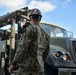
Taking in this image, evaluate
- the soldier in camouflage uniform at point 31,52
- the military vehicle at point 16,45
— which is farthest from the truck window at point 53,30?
the soldier in camouflage uniform at point 31,52

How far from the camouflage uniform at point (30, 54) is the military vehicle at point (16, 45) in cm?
217

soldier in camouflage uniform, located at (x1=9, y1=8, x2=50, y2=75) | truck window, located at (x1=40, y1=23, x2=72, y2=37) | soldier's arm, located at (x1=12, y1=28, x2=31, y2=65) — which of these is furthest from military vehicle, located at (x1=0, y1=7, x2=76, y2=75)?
soldier's arm, located at (x1=12, y1=28, x2=31, y2=65)

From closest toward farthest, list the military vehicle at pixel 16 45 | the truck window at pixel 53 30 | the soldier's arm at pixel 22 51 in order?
the soldier's arm at pixel 22 51 → the military vehicle at pixel 16 45 → the truck window at pixel 53 30

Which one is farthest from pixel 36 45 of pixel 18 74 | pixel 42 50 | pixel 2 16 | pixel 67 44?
pixel 2 16

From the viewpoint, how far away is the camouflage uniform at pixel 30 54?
4109 mm

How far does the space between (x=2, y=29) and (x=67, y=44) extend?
224 cm

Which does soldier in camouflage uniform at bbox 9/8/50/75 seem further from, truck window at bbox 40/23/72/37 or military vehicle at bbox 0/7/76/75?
truck window at bbox 40/23/72/37

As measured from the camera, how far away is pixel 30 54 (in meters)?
4.13

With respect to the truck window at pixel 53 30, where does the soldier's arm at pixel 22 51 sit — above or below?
below

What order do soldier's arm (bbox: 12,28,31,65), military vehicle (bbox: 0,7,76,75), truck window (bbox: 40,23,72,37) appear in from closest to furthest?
soldier's arm (bbox: 12,28,31,65) → military vehicle (bbox: 0,7,76,75) → truck window (bbox: 40,23,72,37)

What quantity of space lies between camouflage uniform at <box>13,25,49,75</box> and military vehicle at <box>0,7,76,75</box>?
217 cm

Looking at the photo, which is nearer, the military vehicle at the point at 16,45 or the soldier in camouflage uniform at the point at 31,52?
the soldier in camouflage uniform at the point at 31,52

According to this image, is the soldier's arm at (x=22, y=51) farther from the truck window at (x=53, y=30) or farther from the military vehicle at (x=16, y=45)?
the truck window at (x=53, y=30)

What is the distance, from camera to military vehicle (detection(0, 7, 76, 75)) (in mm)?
6711
